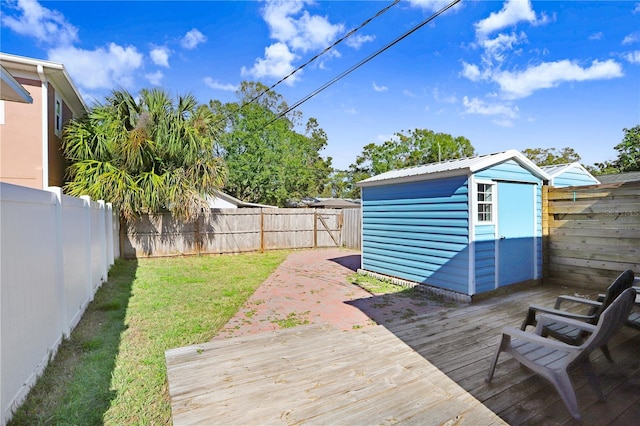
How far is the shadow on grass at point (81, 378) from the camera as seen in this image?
7.59 ft

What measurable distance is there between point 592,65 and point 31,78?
14343 mm

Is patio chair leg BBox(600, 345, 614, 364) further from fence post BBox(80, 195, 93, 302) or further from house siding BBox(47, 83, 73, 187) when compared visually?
house siding BBox(47, 83, 73, 187)

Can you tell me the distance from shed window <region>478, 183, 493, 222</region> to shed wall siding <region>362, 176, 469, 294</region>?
40cm

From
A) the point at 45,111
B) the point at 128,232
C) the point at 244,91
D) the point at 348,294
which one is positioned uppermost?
the point at 244,91

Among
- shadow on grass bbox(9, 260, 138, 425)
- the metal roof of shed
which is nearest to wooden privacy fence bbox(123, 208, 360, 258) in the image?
shadow on grass bbox(9, 260, 138, 425)

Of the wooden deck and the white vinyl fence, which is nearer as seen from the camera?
the white vinyl fence

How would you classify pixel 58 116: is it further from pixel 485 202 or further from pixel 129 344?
pixel 485 202

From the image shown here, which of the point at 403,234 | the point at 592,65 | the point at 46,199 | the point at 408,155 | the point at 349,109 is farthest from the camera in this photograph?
the point at 408,155

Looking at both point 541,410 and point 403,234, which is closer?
point 541,410

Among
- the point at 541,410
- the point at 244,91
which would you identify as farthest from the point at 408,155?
the point at 541,410

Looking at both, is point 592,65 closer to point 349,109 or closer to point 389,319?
point 349,109

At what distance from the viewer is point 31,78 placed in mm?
7809

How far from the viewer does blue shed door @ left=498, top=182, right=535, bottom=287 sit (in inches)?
234

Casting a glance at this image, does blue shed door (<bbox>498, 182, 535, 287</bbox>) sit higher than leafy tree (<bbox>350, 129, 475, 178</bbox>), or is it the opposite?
leafy tree (<bbox>350, 129, 475, 178</bbox>)
